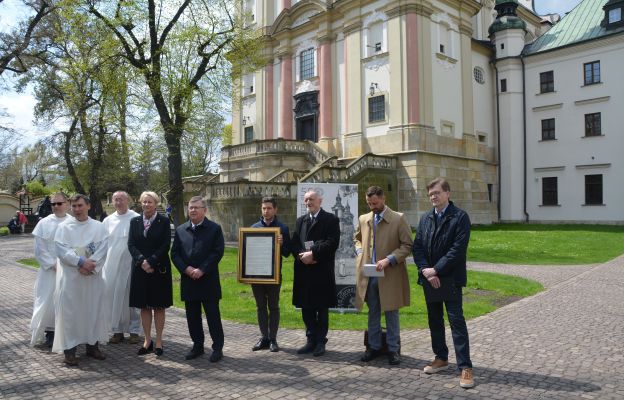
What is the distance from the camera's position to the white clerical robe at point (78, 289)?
20.7 feet

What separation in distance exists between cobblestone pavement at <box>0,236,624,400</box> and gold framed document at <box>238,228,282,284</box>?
38.8 inches

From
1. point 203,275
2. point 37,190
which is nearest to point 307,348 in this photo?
point 203,275

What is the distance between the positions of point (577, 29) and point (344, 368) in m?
35.8

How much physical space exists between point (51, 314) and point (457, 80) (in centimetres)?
2892

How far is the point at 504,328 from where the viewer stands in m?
7.66

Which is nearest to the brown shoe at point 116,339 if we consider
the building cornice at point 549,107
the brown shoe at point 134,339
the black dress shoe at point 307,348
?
the brown shoe at point 134,339

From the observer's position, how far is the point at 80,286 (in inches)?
255

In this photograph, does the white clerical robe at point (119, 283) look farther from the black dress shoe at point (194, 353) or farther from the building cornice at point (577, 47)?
the building cornice at point (577, 47)

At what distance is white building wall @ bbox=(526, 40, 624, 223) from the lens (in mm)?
30609

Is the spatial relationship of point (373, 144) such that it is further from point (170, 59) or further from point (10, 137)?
point (10, 137)

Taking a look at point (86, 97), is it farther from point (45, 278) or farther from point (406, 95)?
point (45, 278)

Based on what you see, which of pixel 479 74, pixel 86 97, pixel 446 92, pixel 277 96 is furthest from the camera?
pixel 277 96

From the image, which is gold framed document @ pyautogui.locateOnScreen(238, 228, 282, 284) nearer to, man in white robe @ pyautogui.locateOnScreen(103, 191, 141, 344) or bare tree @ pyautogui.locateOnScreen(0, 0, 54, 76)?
man in white robe @ pyautogui.locateOnScreen(103, 191, 141, 344)

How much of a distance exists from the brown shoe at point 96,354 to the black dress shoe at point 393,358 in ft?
11.8
